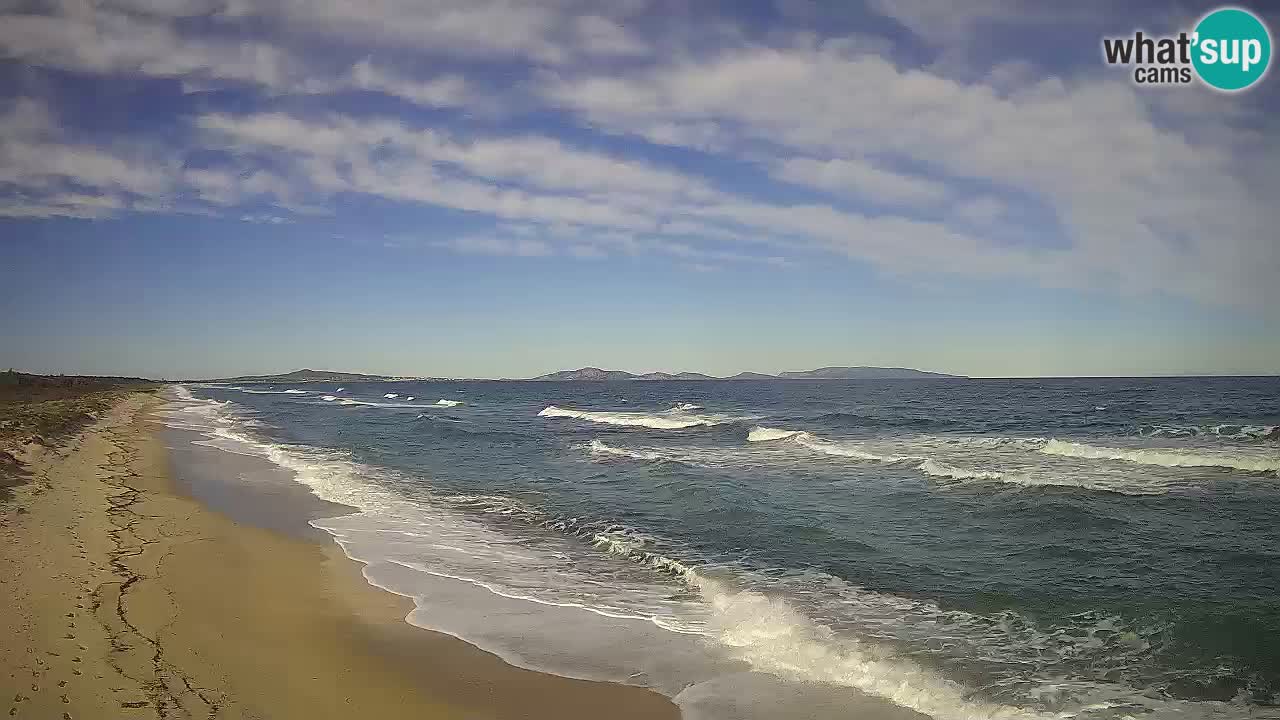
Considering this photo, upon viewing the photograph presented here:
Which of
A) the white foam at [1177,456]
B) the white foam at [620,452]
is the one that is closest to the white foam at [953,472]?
the white foam at [1177,456]

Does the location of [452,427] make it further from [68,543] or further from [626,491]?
[68,543]

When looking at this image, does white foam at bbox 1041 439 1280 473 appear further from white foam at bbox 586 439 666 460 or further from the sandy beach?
the sandy beach

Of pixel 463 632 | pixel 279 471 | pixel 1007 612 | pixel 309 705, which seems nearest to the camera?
pixel 309 705

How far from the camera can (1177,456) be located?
19.7 meters

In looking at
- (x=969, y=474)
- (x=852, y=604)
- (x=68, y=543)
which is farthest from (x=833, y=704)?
(x=969, y=474)

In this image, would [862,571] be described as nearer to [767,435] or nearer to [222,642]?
[222,642]

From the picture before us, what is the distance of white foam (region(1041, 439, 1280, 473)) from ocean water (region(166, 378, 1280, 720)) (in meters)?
0.11

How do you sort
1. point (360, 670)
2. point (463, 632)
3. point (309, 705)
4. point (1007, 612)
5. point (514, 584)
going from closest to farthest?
point (309, 705), point (360, 670), point (463, 632), point (1007, 612), point (514, 584)

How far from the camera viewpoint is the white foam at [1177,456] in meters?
18.4

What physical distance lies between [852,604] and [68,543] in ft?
36.5

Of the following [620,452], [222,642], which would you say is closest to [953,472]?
[620,452]

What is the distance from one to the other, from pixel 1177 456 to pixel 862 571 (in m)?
15.1

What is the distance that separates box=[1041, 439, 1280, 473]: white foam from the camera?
60.4ft

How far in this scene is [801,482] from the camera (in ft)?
59.2
